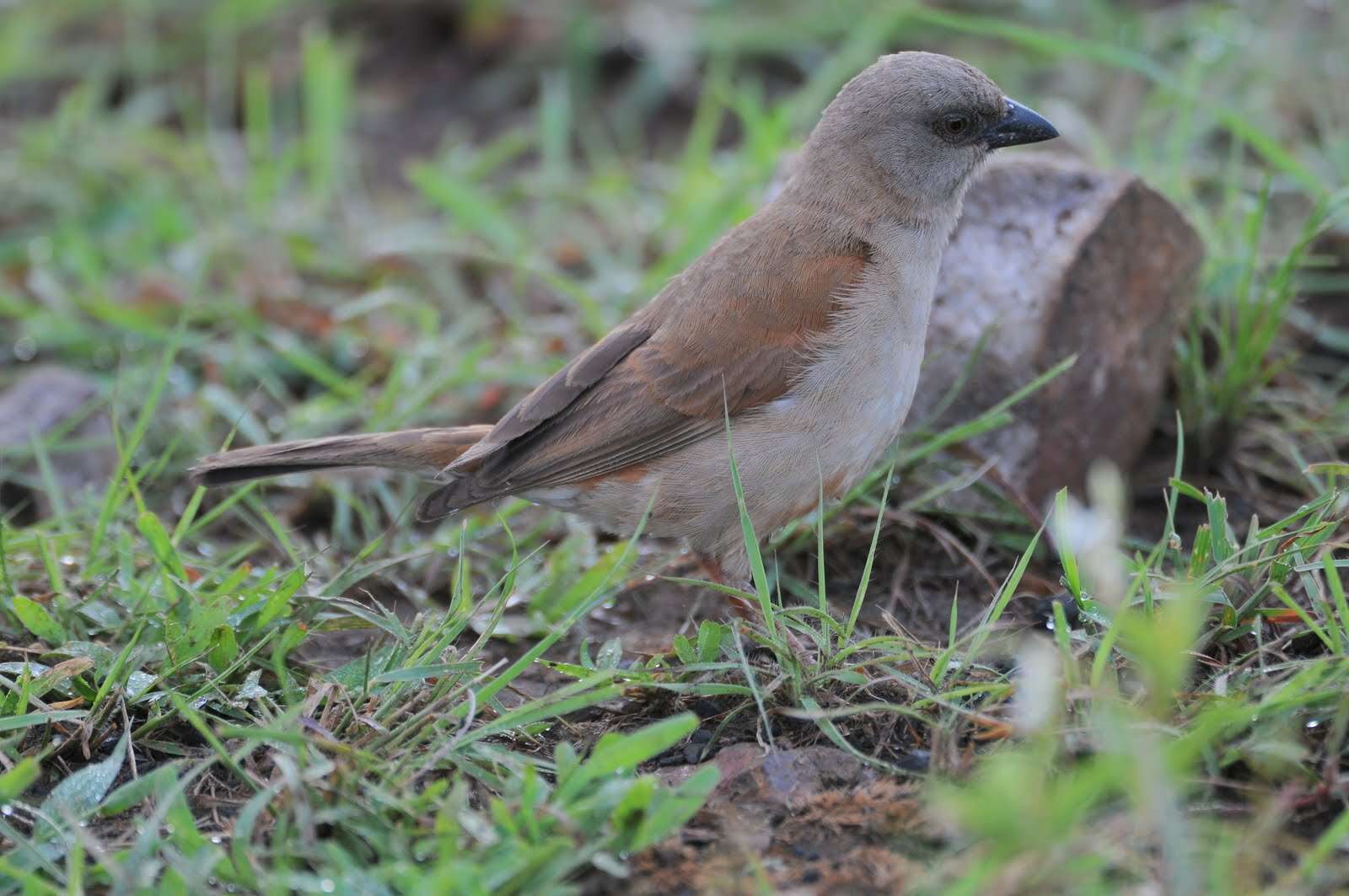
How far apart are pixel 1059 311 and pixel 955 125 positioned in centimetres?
61

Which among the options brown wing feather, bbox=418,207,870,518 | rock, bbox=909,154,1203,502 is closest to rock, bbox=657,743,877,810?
brown wing feather, bbox=418,207,870,518

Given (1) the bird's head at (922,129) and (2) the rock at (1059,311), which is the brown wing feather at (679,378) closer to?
(1) the bird's head at (922,129)

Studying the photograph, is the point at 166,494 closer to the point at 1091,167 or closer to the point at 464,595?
the point at 464,595

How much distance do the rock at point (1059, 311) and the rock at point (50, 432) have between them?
2.69 m

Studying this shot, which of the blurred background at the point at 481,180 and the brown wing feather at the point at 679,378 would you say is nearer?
the brown wing feather at the point at 679,378

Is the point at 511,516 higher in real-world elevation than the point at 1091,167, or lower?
lower

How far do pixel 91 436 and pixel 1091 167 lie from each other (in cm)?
338

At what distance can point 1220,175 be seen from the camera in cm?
547

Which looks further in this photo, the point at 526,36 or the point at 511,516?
the point at 526,36

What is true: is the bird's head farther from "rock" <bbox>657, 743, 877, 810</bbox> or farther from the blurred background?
"rock" <bbox>657, 743, 877, 810</bbox>

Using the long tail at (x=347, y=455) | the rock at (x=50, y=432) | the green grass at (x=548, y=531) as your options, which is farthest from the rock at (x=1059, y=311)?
the rock at (x=50, y=432)

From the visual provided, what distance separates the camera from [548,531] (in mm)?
4379

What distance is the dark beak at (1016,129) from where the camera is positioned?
3965mm

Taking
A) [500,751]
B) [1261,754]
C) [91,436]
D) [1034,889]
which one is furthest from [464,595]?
[91,436]
